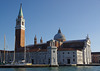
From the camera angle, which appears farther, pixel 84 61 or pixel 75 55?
pixel 84 61

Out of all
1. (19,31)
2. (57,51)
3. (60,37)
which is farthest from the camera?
(60,37)

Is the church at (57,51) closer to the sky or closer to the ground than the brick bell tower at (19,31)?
closer to the ground

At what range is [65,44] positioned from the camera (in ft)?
250

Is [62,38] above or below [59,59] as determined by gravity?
above

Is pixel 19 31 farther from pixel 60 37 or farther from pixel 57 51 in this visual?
pixel 57 51

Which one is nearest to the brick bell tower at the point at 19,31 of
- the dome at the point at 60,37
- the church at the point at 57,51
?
the church at the point at 57,51

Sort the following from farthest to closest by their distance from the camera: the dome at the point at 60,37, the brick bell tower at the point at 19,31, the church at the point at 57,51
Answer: the dome at the point at 60,37 → the brick bell tower at the point at 19,31 → the church at the point at 57,51

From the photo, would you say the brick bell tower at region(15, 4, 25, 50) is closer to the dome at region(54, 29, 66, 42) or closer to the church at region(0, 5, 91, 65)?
the church at region(0, 5, 91, 65)

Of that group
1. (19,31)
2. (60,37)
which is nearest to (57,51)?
(60,37)

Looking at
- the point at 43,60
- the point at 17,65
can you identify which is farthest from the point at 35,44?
the point at 17,65

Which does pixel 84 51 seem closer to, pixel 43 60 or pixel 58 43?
pixel 58 43

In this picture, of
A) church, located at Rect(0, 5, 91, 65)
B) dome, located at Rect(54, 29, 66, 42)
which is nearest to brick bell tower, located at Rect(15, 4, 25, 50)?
church, located at Rect(0, 5, 91, 65)

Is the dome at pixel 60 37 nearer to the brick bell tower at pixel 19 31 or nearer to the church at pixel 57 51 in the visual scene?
the church at pixel 57 51

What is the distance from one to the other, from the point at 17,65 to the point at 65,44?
31.8 m
